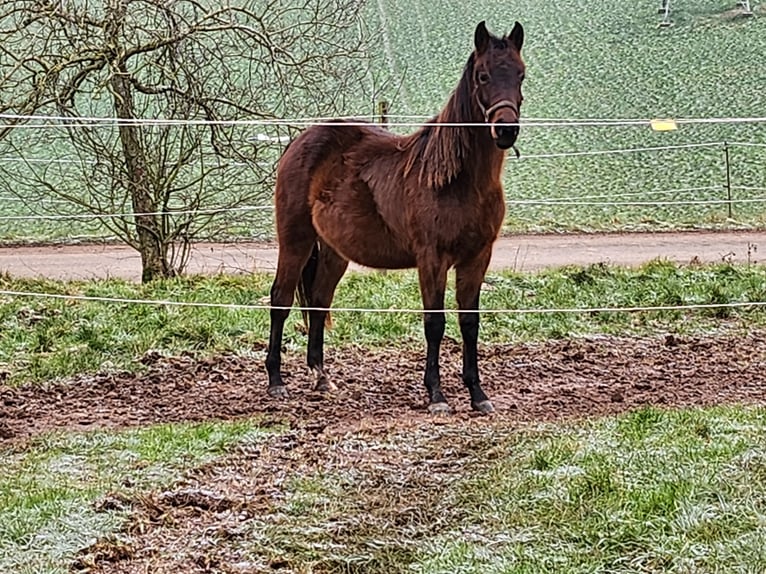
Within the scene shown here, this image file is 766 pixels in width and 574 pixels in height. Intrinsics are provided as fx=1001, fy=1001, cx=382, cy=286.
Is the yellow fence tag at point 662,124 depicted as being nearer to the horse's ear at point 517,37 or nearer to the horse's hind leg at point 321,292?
the horse's ear at point 517,37

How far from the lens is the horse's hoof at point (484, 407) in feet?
20.1

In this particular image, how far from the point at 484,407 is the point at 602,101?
64.4ft

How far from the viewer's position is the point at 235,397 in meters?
6.63

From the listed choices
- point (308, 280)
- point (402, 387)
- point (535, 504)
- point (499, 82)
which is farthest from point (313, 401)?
point (535, 504)

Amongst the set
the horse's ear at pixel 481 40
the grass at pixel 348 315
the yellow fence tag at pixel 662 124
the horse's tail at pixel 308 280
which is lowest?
the grass at pixel 348 315

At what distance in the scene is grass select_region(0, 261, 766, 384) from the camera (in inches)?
304

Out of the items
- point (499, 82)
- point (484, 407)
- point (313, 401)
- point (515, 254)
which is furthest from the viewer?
point (515, 254)

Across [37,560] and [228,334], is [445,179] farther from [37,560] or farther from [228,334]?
[37,560]

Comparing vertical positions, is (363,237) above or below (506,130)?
below

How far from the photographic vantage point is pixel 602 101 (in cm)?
2447

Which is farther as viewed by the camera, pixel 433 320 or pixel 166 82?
pixel 166 82

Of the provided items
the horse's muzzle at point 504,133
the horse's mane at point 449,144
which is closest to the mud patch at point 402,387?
the horse's mane at point 449,144

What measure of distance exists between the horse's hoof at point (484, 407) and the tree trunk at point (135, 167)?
15.5ft

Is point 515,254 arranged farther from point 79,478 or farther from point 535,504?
point 535,504
